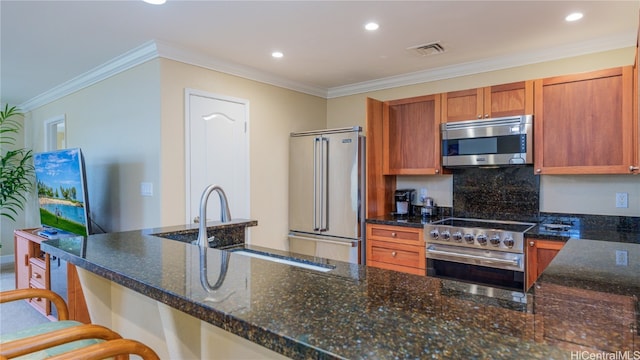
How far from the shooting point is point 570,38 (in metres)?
2.91

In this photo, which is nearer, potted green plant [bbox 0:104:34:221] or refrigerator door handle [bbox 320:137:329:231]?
refrigerator door handle [bbox 320:137:329:231]

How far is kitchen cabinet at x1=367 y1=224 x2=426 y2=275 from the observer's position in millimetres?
3242

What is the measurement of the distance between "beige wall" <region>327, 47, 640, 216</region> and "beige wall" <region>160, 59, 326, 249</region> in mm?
1400

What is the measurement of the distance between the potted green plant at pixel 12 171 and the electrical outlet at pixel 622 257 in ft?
20.8

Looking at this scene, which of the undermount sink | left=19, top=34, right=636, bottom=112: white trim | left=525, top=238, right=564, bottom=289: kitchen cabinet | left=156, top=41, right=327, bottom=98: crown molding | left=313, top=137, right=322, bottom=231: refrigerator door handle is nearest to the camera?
the undermount sink

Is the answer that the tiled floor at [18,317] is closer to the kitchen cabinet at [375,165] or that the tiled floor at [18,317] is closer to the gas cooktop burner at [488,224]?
the kitchen cabinet at [375,165]

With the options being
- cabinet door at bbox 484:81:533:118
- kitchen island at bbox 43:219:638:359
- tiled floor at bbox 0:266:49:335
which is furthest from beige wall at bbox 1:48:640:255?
kitchen island at bbox 43:219:638:359

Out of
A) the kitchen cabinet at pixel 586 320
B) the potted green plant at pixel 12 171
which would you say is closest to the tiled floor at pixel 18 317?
the potted green plant at pixel 12 171

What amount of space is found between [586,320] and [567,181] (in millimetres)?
2840

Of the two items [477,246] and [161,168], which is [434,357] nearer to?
[477,246]

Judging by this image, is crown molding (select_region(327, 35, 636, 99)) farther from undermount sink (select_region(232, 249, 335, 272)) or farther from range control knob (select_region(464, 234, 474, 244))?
undermount sink (select_region(232, 249, 335, 272))

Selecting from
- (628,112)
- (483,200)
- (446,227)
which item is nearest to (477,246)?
(446,227)

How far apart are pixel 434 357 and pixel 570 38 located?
325 centimetres

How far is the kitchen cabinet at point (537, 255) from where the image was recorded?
8.67 ft
